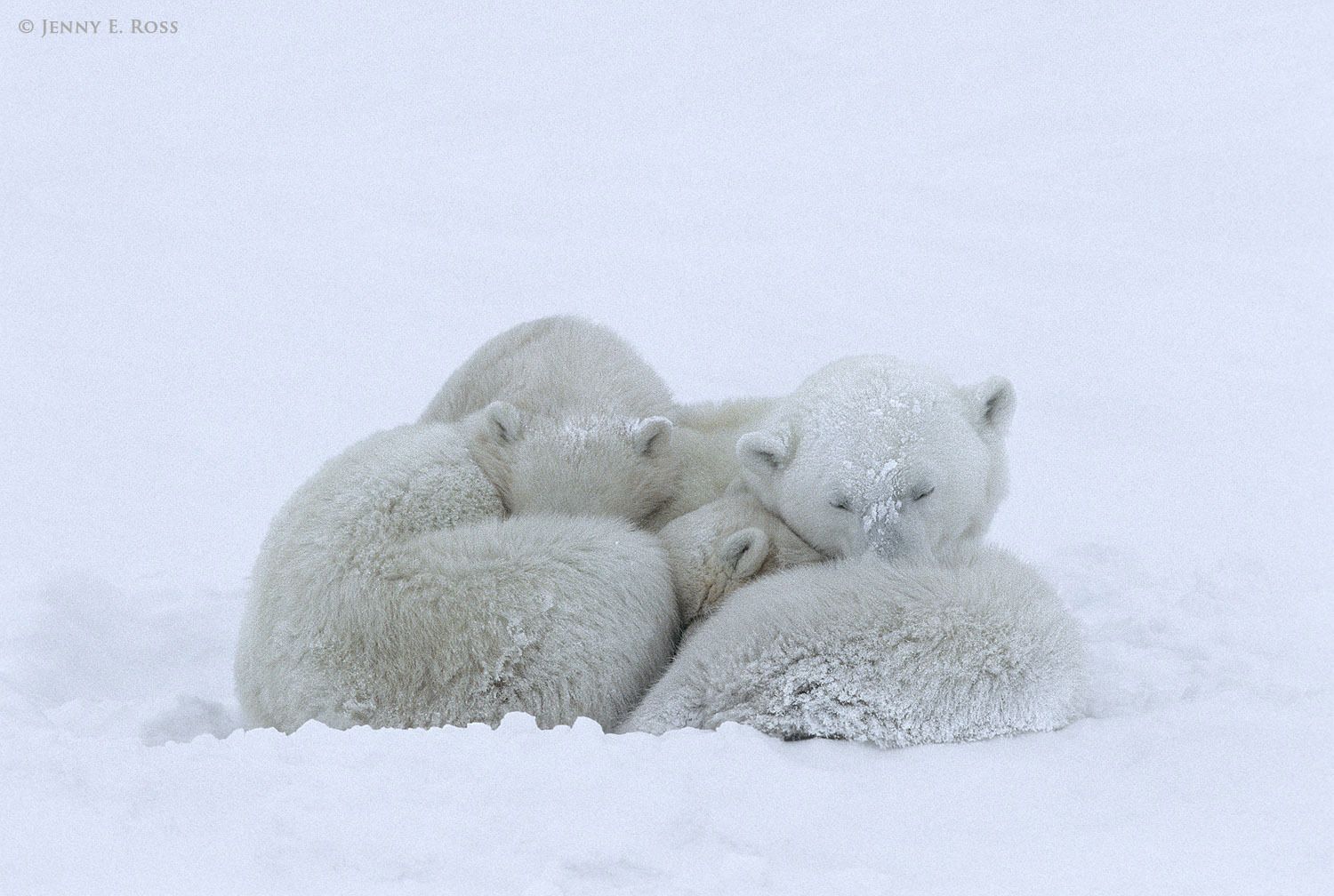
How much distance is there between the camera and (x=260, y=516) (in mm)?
7277

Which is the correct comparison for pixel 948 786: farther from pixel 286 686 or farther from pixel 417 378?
pixel 417 378

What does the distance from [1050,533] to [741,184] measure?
746 cm

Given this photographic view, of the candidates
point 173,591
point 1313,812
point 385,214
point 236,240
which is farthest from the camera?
point 385,214

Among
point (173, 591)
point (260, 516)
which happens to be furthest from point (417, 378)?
point (173, 591)

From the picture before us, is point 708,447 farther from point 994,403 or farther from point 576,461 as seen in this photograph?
point 994,403

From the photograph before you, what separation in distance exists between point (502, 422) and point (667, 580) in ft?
2.71

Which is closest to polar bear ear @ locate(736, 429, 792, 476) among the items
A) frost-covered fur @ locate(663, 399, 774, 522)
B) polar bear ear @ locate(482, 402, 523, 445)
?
frost-covered fur @ locate(663, 399, 774, 522)

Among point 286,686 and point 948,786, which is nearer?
point 948,786

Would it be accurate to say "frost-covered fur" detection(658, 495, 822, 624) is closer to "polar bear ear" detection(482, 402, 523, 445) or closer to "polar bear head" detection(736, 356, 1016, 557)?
"polar bear head" detection(736, 356, 1016, 557)

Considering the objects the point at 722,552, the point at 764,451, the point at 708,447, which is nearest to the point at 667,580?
the point at 722,552

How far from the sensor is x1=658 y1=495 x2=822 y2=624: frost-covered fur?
4391mm

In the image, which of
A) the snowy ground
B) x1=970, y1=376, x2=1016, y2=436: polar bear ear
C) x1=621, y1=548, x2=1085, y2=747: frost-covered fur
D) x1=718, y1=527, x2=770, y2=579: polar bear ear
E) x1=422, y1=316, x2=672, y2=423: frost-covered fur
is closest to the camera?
the snowy ground

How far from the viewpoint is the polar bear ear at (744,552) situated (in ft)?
14.4

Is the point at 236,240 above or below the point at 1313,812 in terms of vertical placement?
above
